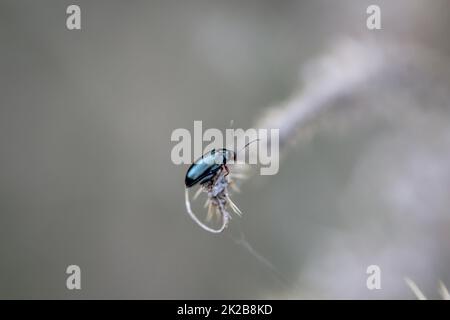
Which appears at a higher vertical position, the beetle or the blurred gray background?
the blurred gray background

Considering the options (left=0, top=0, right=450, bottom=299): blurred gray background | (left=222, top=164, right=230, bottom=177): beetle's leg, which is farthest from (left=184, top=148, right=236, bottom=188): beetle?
(left=0, top=0, right=450, bottom=299): blurred gray background

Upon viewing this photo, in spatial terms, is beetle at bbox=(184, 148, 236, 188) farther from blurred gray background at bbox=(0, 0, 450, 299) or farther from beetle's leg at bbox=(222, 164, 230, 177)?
blurred gray background at bbox=(0, 0, 450, 299)

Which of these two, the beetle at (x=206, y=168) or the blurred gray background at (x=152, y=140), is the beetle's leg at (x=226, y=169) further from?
the blurred gray background at (x=152, y=140)

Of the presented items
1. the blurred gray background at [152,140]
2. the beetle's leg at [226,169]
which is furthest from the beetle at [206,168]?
the blurred gray background at [152,140]

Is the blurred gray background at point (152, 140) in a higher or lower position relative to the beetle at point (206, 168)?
higher

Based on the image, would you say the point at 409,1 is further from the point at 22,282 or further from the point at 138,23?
the point at 22,282

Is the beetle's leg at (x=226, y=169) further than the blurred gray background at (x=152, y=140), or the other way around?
the blurred gray background at (x=152, y=140)

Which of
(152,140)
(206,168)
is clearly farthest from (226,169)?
(152,140)
